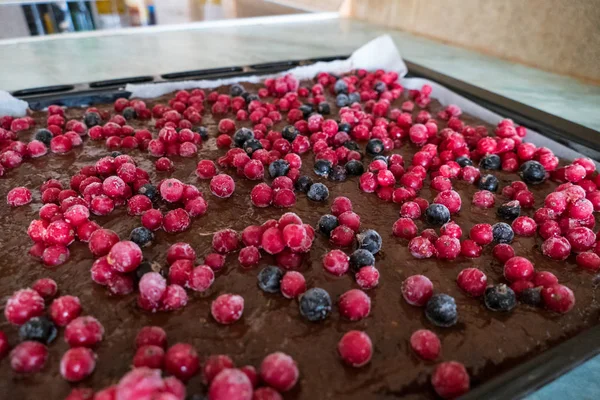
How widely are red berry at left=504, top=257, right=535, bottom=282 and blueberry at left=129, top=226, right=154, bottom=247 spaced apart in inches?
38.4

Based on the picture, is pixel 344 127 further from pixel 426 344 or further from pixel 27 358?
pixel 27 358

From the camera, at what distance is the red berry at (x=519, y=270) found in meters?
1.14

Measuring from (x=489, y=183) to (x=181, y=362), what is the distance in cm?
119

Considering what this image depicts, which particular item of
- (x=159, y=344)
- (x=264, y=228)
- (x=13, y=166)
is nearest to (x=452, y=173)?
(x=264, y=228)

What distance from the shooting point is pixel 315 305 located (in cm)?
102

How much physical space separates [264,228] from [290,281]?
21cm

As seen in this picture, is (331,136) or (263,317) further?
(331,136)

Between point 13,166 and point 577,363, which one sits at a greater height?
point 577,363

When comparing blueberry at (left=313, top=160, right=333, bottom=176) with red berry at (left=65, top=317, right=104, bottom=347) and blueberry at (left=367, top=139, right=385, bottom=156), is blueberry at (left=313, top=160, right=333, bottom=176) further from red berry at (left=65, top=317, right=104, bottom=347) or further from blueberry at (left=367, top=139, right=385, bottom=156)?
red berry at (left=65, top=317, right=104, bottom=347)

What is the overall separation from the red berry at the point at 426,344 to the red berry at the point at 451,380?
0.05 metres

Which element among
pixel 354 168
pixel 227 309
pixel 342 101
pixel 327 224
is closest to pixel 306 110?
pixel 342 101

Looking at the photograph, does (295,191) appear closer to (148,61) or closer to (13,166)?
(13,166)

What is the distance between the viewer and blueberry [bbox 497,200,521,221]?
55.5 inches

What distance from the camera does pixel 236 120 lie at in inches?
80.0
